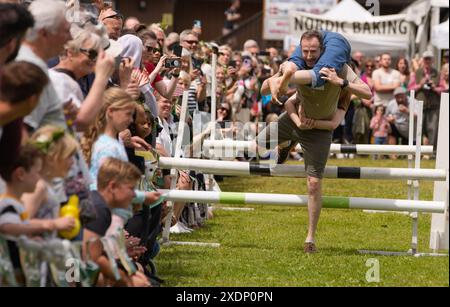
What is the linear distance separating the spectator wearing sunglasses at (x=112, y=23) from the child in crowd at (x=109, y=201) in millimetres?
2456

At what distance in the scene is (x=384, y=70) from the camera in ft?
76.6

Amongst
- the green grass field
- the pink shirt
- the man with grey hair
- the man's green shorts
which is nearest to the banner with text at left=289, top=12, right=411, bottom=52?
the pink shirt

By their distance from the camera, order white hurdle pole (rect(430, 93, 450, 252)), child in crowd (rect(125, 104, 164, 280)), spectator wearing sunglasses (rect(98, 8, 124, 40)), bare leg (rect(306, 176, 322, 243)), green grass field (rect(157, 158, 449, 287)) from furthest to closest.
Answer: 1. bare leg (rect(306, 176, 322, 243))
2. white hurdle pole (rect(430, 93, 450, 252))
3. spectator wearing sunglasses (rect(98, 8, 124, 40))
4. green grass field (rect(157, 158, 449, 287))
5. child in crowd (rect(125, 104, 164, 280))

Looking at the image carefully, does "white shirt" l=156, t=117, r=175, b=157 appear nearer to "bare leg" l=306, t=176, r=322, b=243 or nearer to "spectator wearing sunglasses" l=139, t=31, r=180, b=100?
"spectator wearing sunglasses" l=139, t=31, r=180, b=100

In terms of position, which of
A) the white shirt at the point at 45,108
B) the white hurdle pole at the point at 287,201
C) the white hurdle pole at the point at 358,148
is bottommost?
the white hurdle pole at the point at 287,201

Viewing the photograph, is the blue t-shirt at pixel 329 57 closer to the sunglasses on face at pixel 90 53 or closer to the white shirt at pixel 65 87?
the sunglasses on face at pixel 90 53

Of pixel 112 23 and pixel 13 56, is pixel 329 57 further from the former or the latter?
pixel 13 56

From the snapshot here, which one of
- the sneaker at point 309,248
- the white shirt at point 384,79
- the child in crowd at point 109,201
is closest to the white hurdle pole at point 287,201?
the sneaker at point 309,248

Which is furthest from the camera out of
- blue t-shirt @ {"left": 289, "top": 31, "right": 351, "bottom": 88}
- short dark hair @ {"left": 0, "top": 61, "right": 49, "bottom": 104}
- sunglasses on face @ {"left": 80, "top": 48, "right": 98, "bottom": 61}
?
blue t-shirt @ {"left": 289, "top": 31, "right": 351, "bottom": 88}

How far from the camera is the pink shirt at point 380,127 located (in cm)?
2253

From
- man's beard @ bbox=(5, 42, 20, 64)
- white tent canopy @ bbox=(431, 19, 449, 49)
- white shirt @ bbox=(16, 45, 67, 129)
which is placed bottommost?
white shirt @ bbox=(16, 45, 67, 129)

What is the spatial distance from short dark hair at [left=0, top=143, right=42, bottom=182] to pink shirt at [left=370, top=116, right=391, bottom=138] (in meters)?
A: 17.3

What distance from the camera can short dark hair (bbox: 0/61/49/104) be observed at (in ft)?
18.2
